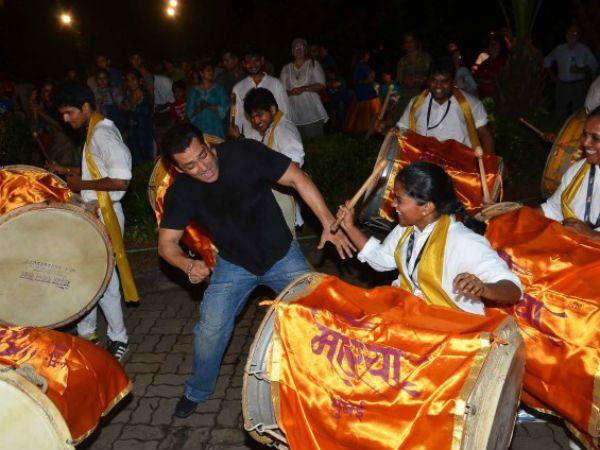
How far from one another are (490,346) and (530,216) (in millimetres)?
1381

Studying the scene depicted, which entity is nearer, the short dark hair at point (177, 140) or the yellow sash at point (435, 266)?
the yellow sash at point (435, 266)

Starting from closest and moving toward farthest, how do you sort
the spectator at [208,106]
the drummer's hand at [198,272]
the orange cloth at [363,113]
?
the drummer's hand at [198,272] → the spectator at [208,106] → the orange cloth at [363,113]

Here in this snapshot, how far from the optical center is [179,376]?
4.73 meters

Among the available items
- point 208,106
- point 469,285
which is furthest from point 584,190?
point 208,106

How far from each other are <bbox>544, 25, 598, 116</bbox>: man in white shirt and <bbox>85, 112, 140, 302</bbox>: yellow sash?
8.46 metres

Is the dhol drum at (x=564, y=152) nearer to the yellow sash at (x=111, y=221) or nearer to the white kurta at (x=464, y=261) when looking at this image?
the white kurta at (x=464, y=261)

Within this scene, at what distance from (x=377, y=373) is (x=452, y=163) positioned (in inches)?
106

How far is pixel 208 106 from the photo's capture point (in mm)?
8242

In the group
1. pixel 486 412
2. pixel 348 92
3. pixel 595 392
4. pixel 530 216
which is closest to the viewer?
pixel 486 412

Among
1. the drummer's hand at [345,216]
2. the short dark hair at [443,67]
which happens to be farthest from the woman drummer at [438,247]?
the short dark hair at [443,67]

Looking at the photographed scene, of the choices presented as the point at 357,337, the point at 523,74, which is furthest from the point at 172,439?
the point at 523,74

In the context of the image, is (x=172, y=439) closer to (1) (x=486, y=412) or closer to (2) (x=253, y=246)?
(2) (x=253, y=246)

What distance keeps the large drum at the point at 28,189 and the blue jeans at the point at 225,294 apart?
4.32 ft

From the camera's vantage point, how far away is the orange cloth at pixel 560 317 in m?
2.96
